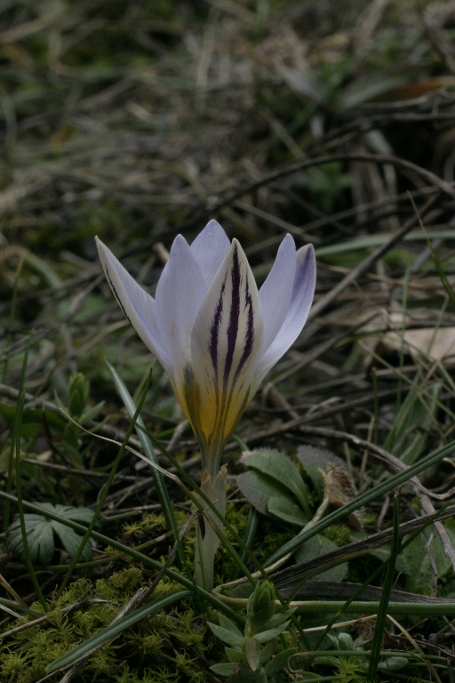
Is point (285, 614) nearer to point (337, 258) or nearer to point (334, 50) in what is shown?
point (337, 258)

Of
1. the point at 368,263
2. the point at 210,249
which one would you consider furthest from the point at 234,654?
the point at 368,263

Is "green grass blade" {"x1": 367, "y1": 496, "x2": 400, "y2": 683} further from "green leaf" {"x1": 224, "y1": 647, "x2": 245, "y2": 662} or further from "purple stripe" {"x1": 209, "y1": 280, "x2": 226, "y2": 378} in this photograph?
"purple stripe" {"x1": 209, "y1": 280, "x2": 226, "y2": 378}

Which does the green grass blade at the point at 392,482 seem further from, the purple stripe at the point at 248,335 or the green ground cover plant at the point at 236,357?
the purple stripe at the point at 248,335

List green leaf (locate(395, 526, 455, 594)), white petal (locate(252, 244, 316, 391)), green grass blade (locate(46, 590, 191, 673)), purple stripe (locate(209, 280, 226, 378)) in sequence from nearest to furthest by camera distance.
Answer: green grass blade (locate(46, 590, 191, 673))
purple stripe (locate(209, 280, 226, 378))
white petal (locate(252, 244, 316, 391))
green leaf (locate(395, 526, 455, 594))

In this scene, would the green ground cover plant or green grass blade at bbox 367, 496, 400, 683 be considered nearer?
green grass blade at bbox 367, 496, 400, 683

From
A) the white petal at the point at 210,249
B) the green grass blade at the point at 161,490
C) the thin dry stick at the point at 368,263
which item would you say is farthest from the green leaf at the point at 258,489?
the thin dry stick at the point at 368,263

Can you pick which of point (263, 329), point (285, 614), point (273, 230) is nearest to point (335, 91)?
point (273, 230)

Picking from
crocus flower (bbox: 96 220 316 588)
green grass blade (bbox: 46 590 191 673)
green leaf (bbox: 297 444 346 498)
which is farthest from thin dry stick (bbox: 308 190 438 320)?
green grass blade (bbox: 46 590 191 673)
